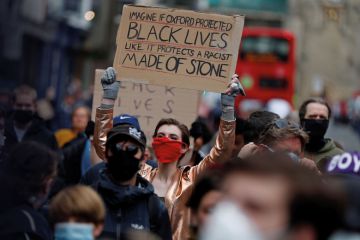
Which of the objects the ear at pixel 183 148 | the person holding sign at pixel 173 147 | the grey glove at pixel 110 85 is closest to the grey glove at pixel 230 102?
the person holding sign at pixel 173 147

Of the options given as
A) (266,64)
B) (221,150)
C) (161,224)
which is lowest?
(266,64)

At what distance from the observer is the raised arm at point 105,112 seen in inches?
280

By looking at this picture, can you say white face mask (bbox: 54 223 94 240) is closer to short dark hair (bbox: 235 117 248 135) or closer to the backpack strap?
the backpack strap

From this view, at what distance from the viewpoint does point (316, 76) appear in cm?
6594

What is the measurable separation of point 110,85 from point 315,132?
1.96m

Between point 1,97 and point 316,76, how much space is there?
55.4 meters

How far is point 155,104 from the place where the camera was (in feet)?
31.2

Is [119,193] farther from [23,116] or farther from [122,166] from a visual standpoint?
[23,116]

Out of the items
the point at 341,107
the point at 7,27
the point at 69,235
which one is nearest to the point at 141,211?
the point at 69,235

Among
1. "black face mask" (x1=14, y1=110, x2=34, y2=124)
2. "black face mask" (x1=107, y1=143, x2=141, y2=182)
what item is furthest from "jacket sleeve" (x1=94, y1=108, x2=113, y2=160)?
"black face mask" (x1=14, y1=110, x2=34, y2=124)

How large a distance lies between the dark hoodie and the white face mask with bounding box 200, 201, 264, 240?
212cm

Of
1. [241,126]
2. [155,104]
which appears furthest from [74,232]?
[155,104]

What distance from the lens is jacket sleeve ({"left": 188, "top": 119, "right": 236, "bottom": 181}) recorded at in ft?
22.7

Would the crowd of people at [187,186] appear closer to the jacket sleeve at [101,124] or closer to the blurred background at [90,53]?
the jacket sleeve at [101,124]
